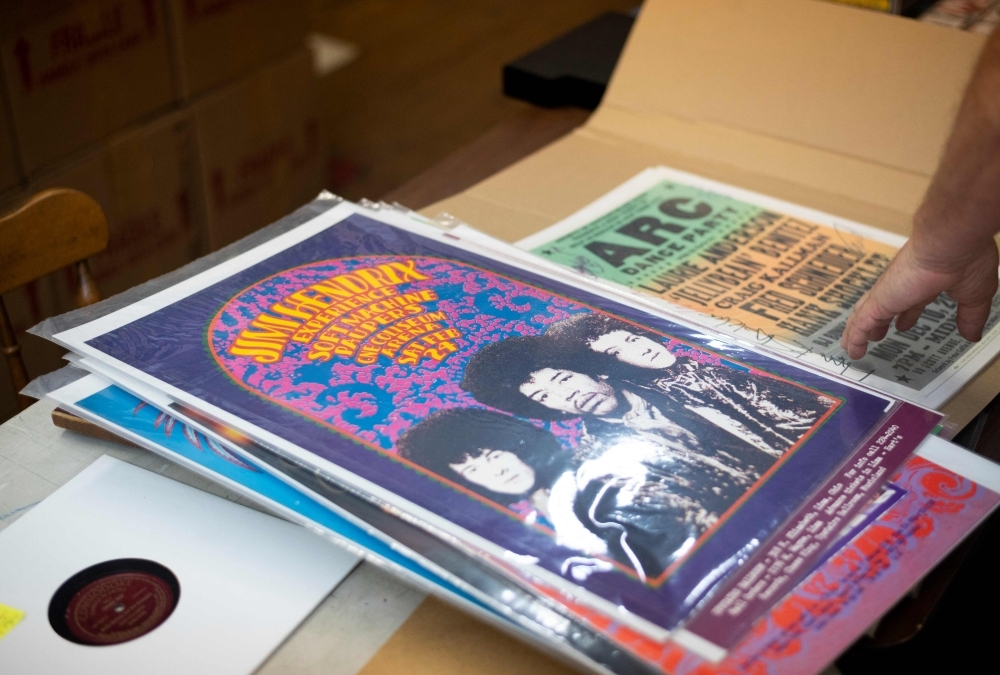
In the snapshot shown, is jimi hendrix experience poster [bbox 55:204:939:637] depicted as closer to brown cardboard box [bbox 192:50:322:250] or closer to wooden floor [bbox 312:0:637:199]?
brown cardboard box [bbox 192:50:322:250]

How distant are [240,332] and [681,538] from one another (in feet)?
1.11

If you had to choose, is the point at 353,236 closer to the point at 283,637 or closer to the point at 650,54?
the point at 283,637

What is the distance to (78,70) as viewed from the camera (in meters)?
1.47

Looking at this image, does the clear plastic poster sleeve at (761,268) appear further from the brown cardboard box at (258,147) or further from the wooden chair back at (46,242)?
the brown cardboard box at (258,147)

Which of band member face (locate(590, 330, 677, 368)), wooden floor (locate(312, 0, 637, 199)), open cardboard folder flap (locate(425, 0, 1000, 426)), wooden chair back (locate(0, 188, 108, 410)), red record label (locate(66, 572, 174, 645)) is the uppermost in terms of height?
open cardboard folder flap (locate(425, 0, 1000, 426))

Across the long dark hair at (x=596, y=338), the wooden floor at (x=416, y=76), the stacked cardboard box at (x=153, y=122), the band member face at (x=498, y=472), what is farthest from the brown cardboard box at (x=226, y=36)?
the band member face at (x=498, y=472)

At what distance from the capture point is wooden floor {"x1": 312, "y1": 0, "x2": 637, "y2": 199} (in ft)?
8.45

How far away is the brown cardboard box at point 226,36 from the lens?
1.65 meters

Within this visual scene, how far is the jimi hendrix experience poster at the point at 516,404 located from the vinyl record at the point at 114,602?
10 centimetres

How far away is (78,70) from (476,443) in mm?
1274

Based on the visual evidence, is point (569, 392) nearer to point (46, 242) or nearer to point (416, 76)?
point (46, 242)

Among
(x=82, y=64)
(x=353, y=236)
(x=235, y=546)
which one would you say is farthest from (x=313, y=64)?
(x=235, y=546)

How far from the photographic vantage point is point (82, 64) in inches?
58.1

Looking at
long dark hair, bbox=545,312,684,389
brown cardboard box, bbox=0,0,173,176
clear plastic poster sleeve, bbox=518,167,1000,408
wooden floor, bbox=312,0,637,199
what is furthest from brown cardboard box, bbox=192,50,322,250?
long dark hair, bbox=545,312,684,389
